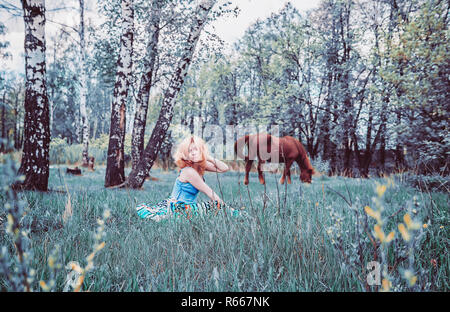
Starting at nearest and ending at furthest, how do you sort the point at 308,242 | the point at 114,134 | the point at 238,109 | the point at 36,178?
the point at 308,242 < the point at 36,178 < the point at 114,134 < the point at 238,109

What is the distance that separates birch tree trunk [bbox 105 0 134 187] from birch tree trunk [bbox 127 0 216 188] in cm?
61

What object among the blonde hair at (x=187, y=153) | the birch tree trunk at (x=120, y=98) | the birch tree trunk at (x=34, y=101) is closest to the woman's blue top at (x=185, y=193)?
the blonde hair at (x=187, y=153)

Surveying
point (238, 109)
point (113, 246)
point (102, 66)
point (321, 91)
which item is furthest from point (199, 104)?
point (113, 246)

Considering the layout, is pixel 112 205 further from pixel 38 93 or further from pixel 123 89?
pixel 123 89

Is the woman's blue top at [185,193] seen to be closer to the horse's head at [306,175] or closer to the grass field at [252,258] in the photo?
the grass field at [252,258]

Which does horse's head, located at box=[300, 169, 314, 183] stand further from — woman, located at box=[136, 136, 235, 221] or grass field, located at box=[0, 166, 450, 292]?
grass field, located at box=[0, 166, 450, 292]

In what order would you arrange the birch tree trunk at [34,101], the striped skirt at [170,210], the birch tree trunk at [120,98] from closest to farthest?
the striped skirt at [170,210]
the birch tree trunk at [34,101]
the birch tree trunk at [120,98]

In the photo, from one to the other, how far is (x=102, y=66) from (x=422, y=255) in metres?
13.2

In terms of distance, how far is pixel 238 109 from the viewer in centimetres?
2116

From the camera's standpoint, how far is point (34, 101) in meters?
4.68

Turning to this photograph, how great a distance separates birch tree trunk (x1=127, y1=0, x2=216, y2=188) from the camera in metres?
5.68

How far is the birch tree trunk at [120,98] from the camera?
6320 millimetres

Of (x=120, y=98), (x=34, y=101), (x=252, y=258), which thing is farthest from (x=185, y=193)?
(x=120, y=98)

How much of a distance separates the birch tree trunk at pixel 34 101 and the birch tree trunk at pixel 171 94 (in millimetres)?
2019
